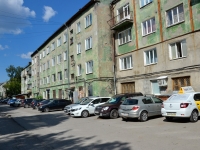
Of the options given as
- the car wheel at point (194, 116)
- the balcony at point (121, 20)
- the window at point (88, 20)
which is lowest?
the car wheel at point (194, 116)

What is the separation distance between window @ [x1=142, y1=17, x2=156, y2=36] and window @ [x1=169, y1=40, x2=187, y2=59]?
8.76 ft

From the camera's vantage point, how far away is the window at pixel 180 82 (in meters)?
15.9

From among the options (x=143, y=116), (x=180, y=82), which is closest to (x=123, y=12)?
(x=180, y=82)

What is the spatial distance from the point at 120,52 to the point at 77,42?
25.9ft

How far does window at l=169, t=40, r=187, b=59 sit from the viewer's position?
16203 mm

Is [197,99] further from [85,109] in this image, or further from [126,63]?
[126,63]

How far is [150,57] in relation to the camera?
19.4m

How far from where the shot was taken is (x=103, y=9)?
969 inches

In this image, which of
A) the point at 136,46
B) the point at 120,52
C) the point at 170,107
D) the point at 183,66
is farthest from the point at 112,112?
the point at 120,52

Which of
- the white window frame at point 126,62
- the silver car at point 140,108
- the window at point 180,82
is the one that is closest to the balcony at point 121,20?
the white window frame at point 126,62

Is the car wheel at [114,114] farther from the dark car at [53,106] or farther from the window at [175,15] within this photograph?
the dark car at [53,106]

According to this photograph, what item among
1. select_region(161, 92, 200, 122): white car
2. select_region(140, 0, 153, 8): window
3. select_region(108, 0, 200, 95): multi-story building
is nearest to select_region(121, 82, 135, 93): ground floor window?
select_region(108, 0, 200, 95): multi-story building

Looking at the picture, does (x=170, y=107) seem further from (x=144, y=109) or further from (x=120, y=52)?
(x=120, y=52)

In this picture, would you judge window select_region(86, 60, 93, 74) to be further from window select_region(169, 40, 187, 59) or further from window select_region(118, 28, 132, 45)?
window select_region(169, 40, 187, 59)
